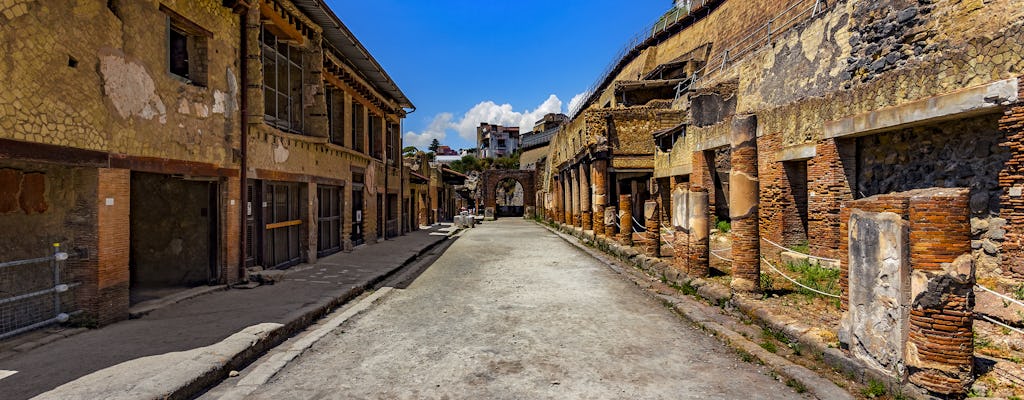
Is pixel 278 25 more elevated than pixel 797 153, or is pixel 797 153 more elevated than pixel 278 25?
pixel 278 25

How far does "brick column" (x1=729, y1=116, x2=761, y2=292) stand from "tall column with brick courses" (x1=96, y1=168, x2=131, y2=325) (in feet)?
26.5

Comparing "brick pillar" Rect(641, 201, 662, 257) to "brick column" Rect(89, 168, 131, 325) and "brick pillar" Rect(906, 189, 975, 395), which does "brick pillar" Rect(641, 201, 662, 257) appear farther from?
"brick column" Rect(89, 168, 131, 325)

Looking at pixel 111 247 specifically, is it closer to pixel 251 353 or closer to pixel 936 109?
pixel 251 353

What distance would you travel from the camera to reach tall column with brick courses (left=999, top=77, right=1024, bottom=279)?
18.9ft

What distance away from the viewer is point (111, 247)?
554 centimetres

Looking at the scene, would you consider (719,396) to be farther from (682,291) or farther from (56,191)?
(56,191)

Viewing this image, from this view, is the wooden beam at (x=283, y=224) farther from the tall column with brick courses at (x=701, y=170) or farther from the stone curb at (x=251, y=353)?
the tall column with brick courses at (x=701, y=170)

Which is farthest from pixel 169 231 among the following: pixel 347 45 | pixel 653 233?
pixel 653 233

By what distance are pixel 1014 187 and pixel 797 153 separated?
13.5 ft

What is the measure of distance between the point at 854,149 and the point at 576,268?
20.0 feet

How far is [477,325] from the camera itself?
232 inches

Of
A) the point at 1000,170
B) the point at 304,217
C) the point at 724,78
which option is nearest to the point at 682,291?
the point at 1000,170

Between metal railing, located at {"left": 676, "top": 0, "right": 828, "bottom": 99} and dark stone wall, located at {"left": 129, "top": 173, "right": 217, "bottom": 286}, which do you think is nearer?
dark stone wall, located at {"left": 129, "top": 173, "right": 217, "bottom": 286}

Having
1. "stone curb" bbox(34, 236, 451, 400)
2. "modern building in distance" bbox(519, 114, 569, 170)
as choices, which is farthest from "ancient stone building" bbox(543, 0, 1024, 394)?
"modern building in distance" bbox(519, 114, 569, 170)
